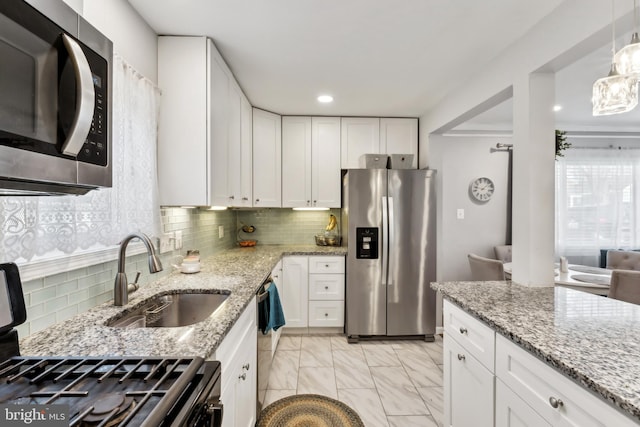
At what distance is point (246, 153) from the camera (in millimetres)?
2990

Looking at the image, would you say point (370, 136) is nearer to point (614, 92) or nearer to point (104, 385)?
point (614, 92)

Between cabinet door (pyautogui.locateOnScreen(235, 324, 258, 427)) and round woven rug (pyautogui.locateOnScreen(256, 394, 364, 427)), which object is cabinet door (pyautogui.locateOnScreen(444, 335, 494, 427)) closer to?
round woven rug (pyautogui.locateOnScreen(256, 394, 364, 427))

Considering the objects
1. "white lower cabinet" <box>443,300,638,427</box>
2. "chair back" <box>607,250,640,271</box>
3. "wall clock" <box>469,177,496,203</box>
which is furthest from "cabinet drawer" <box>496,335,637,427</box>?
"chair back" <box>607,250,640,271</box>

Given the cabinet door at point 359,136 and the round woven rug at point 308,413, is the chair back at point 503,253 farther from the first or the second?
the round woven rug at point 308,413

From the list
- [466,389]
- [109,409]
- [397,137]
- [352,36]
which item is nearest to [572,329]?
[466,389]

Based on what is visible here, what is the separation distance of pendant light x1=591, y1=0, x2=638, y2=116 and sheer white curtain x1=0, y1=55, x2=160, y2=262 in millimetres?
2232

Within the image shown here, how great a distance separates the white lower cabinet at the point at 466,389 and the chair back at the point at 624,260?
118 inches

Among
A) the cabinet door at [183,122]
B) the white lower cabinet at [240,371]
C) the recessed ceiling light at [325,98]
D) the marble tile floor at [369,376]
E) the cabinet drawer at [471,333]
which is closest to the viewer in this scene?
the white lower cabinet at [240,371]

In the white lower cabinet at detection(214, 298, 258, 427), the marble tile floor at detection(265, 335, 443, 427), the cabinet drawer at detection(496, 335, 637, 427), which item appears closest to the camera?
the cabinet drawer at detection(496, 335, 637, 427)

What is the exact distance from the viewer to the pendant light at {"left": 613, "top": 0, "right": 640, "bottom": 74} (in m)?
1.23

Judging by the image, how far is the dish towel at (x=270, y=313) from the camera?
1.99 metres

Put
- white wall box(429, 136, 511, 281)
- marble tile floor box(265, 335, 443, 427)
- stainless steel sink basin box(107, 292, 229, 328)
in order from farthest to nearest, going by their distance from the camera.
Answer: white wall box(429, 136, 511, 281) → marble tile floor box(265, 335, 443, 427) → stainless steel sink basin box(107, 292, 229, 328)

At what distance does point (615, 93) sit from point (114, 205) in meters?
2.35

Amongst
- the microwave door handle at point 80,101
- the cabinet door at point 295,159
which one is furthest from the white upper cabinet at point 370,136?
the microwave door handle at point 80,101
